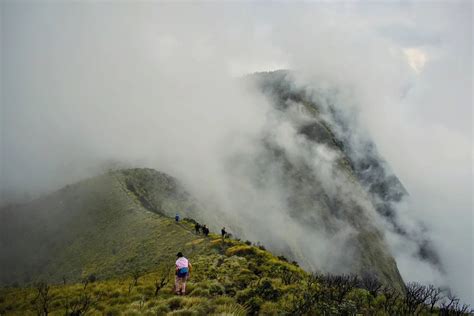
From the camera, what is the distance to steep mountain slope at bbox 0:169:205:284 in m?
44.0

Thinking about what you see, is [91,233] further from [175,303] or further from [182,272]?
[175,303]

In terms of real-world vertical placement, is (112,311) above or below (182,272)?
below

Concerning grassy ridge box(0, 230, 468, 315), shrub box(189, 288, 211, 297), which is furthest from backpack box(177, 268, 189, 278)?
shrub box(189, 288, 211, 297)

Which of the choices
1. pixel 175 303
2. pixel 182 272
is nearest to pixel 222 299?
pixel 175 303

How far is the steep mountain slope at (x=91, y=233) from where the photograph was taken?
144ft

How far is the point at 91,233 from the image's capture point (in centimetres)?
5769

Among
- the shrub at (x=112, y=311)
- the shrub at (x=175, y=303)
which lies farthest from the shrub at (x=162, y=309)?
the shrub at (x=112, y=311)

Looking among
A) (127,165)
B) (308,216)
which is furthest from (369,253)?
(127,165)

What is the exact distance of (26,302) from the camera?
22953mm

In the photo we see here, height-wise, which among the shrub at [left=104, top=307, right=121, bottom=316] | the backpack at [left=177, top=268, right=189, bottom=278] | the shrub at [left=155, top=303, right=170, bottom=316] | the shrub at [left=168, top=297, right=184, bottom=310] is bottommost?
the shrub at [left=104, top=307, right=121, bottom=316]

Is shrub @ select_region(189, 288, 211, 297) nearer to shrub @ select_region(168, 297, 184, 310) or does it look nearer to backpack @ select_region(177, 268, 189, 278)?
backpack @ select_region(177, 268, 189, 278)

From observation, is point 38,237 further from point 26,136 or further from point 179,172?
point 26,136

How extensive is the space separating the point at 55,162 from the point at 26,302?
12536cm

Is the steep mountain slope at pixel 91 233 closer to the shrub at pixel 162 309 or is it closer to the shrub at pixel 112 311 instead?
the shrub at pixel 112 311
